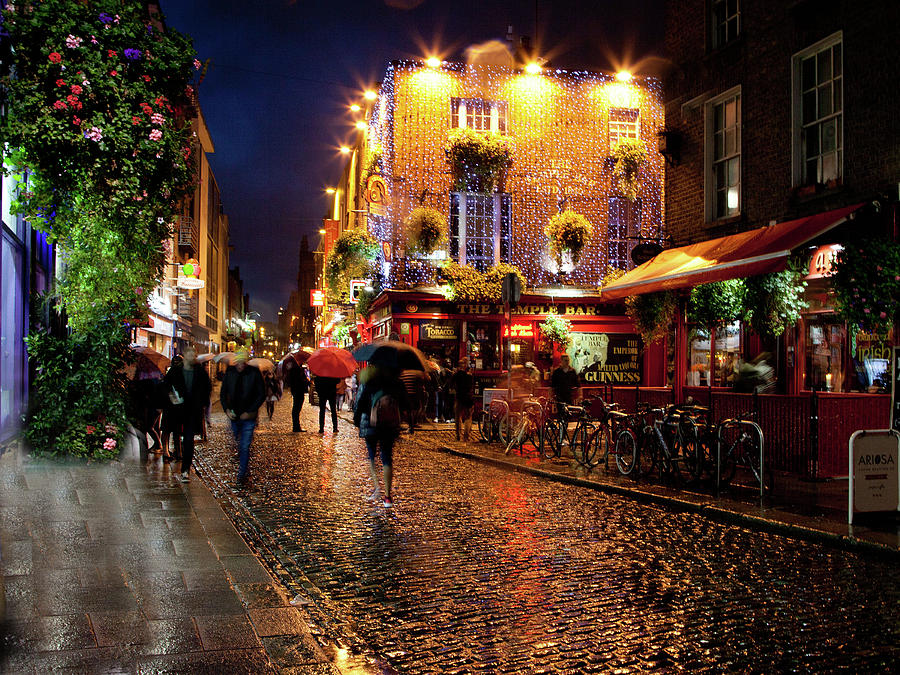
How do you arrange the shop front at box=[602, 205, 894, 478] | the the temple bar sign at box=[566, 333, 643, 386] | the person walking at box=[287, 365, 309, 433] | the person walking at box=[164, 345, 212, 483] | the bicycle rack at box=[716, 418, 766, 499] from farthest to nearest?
the the temple bar sign at box=[566, 333, 643, 386]
the person walking at box=[287, 365, 309, 433]
the person walking at box=[164, 345, 212, 483]
the shop front at box=[602, 205, 894, 478]
the bicycle rack at box=[716, 418, 766, 499]

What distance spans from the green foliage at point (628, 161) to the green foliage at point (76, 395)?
1796 cm

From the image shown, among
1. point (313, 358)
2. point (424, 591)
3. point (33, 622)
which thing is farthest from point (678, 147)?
point (33, 622)

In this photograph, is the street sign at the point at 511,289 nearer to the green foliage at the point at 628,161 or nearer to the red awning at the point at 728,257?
the red awning at the point at 728,257

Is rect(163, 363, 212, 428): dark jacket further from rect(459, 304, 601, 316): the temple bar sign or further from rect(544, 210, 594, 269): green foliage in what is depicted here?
rect(544, 210, 594, 269): green foliage

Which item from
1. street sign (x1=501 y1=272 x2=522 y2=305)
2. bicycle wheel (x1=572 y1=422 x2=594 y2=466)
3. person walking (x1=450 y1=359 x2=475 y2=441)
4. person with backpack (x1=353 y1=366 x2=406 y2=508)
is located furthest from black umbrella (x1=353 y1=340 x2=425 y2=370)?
person walking (x1=450 y1=359 x2=475 y2=441)

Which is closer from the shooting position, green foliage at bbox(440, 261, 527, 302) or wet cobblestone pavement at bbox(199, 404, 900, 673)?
wet cobblestone pavement at bbox(199, 404, 900, 673)

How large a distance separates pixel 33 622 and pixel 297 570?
2044 mm

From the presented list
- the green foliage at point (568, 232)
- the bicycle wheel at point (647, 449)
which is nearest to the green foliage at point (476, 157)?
the green foliage at point (568, 232)

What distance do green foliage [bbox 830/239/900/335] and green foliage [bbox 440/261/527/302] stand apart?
585 inches

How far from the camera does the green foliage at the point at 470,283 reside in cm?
2434

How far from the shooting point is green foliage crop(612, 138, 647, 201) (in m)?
24.7

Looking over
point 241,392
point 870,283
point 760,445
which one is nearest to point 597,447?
point 760,445

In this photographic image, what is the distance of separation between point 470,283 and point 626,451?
44.3 ft

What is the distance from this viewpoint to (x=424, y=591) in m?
5.62
